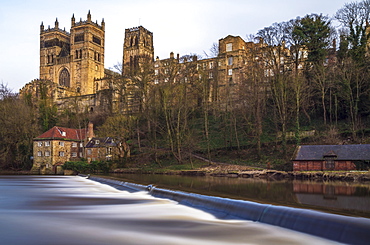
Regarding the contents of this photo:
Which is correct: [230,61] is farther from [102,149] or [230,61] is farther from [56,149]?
[56,149]

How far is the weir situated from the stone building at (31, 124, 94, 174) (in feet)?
145

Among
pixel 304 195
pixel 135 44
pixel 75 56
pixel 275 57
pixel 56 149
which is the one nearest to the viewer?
pixel 304 195

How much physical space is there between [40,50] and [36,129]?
7926 cm

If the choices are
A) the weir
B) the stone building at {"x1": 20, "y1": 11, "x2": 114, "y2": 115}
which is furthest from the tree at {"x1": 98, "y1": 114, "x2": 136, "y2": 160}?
the stone building at {"x1": 20, "y1": 11, "x2": 114, "y2": 115}

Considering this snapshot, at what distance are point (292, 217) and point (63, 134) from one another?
184 ft

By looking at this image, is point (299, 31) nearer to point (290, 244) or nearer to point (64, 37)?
point (290, 244)

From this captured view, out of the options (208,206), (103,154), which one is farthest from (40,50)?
(208,206)

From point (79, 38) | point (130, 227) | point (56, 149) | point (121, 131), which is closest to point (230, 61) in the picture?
point (121, 131)

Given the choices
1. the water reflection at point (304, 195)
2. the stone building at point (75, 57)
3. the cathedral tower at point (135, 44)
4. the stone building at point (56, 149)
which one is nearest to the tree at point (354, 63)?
the water reflection at point (304, 195)

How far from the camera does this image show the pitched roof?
188 feet

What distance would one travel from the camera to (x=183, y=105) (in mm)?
45438

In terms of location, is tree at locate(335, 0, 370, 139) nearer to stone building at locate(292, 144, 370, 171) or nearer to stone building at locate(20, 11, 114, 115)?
stone building at locate(292, 144, 370, 171)

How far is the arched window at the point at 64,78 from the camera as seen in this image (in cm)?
11950

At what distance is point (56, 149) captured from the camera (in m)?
56.9
